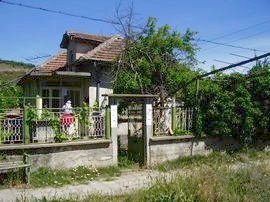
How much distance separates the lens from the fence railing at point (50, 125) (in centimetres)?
1209

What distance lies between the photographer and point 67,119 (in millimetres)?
12914

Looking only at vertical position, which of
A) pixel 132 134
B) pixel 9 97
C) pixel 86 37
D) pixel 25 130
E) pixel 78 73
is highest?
pixel 86 37

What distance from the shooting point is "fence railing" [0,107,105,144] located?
39.7 ft

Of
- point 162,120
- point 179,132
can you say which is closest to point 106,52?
point 162,120

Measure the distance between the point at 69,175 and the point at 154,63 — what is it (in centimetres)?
621

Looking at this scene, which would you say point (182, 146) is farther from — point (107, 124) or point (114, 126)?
point (107, 124)

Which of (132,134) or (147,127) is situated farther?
(132,134)

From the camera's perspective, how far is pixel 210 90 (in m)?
15.7

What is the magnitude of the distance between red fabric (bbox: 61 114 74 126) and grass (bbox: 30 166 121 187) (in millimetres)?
1396

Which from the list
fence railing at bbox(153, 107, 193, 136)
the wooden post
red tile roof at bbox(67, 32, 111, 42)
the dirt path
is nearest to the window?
red tile roof at bbox(67, 32, 111, 42)

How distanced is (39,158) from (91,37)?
38.9 ft

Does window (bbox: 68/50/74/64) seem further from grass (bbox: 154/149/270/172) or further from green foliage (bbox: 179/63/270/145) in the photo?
grass (bbox: 154/149/270/172)

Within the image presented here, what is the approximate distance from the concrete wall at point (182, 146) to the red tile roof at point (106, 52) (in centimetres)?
561

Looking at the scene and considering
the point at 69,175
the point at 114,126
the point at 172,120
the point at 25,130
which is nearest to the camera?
the point at 25,130
